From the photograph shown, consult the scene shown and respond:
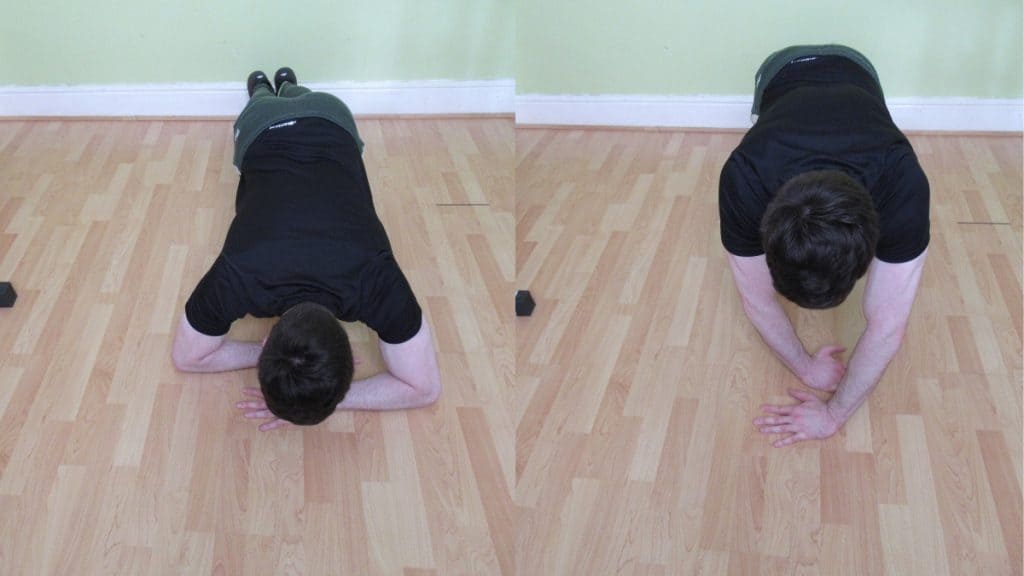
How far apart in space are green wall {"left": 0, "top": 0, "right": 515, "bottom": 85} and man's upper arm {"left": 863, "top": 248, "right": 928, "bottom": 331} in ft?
5.27

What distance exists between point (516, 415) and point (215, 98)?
66.5 inches

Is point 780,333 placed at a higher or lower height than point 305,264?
lower

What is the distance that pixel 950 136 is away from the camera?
3.11 meters

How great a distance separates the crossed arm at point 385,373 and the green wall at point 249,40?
128cm

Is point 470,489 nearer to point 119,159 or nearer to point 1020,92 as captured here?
point 119,159

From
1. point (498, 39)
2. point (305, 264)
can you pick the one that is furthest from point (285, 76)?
point (305, 264)

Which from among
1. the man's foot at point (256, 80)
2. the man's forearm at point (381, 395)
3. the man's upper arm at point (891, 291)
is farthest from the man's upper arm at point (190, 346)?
the man's upper arm at point (891, 291)

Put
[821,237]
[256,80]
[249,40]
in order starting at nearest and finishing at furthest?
[821,237] → [256,80] → [249,40]

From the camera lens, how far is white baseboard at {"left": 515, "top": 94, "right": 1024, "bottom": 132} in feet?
10.1

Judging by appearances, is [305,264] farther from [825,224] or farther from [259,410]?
[825,224]

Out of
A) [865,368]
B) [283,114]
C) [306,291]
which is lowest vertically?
[865,368]

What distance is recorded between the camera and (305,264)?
1.92 metres

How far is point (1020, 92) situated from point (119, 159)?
2.85m

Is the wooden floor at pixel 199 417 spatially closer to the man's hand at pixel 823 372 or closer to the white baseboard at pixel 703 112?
the white baseboard at pixel 703 112
